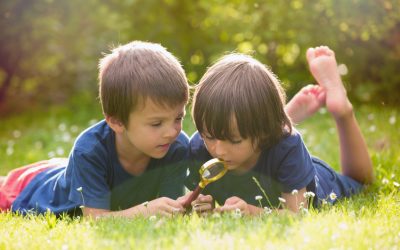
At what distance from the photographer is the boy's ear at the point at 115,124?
3395 millimetres

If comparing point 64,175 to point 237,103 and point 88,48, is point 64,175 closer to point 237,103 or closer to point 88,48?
point 237,103

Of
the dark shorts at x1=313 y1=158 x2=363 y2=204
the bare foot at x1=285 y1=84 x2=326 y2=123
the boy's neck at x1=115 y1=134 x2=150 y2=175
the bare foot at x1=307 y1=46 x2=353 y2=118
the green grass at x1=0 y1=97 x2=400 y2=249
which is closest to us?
the green grass at x1=0 y1=97 x2=400 y2=249

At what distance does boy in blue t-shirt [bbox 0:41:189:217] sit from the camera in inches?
128

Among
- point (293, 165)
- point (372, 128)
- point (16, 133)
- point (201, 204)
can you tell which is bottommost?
point (16, 133)

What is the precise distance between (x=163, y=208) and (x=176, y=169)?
547mm

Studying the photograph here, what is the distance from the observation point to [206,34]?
317 inches

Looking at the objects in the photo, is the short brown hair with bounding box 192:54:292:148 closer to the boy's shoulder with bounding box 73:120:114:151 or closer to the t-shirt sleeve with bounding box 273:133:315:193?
the t-shirt sleeve with bounding box 273:133:315:193

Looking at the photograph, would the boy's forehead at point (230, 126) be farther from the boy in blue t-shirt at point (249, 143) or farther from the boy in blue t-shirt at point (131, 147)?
the boy in blue t-shirt at point (131, 147)

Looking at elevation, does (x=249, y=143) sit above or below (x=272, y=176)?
above

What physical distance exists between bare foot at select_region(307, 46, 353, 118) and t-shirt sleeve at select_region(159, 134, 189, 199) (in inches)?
40.3

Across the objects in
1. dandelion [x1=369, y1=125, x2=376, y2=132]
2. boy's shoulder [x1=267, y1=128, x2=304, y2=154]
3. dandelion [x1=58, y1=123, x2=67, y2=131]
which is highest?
boy's shoulder [x1=267, y1=128, x2=304, y2=154]

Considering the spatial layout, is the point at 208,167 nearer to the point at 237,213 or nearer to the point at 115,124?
the point at 237,213

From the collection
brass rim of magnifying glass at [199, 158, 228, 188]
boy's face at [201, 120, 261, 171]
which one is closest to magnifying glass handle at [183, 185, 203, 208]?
brass rim of magnifying glass at [199, 158, 228, 188]

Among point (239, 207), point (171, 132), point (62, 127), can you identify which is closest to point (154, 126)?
point (171, 132)
